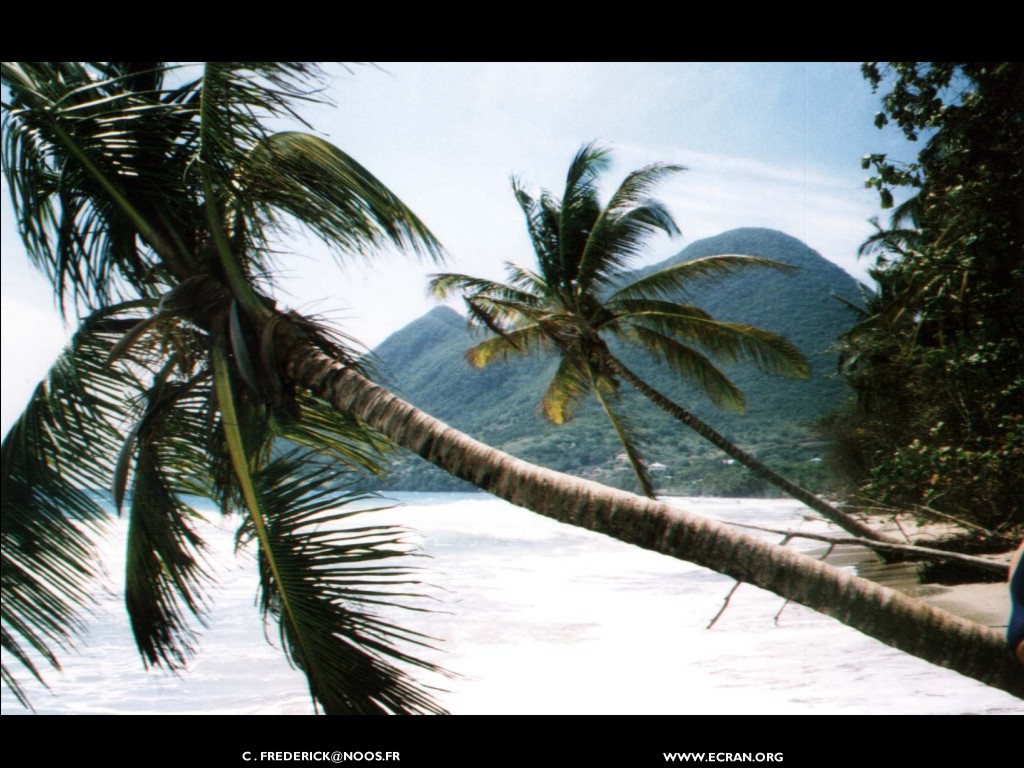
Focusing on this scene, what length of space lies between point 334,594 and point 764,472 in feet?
14.2

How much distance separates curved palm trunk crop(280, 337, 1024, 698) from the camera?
4.83ft

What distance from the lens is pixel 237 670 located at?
16.4ft

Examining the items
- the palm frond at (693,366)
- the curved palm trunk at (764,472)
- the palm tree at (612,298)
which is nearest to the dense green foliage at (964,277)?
the curved palm trunk at (764,472)

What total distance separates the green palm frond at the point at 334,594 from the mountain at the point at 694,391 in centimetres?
495

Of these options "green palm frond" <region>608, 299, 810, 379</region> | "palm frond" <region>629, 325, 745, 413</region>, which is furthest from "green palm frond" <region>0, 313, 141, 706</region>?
"palm frond" <region>629, 325, 745, 413</region>

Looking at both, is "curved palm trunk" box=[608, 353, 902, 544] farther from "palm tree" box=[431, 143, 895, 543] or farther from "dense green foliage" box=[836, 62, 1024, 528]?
"dense green foliage" box=[836, 62, 1024, 528]

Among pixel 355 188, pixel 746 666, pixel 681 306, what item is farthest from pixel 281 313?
pixel 681 306

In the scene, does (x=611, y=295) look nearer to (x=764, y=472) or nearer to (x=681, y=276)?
(x=681, y=276)

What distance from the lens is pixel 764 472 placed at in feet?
16.8

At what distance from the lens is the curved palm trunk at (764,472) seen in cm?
448

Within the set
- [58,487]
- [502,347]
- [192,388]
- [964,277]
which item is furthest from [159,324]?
[502,347]
